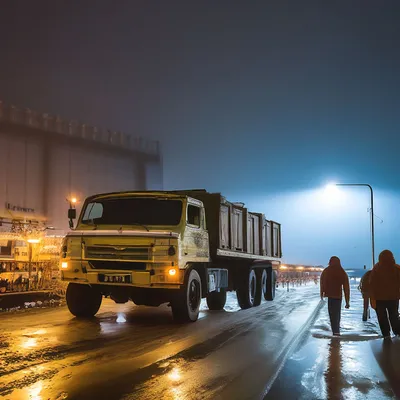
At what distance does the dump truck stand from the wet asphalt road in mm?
597

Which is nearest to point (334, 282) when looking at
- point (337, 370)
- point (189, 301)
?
point (189, 301)

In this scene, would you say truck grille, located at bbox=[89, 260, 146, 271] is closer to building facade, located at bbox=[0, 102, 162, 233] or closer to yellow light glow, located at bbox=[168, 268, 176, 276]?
yellow light glow, located at bbox=[168, 268, 176, 276]

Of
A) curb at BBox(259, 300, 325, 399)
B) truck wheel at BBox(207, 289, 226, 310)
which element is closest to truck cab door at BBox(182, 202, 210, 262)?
curb at BBox(259, 300, 325, 399)

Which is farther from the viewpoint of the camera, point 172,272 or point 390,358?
point 172,272

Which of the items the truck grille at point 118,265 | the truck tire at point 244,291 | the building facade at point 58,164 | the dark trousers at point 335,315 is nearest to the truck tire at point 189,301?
the truck grille at point 118,265

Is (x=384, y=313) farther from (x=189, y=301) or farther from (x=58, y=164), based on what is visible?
(x=58, y=164)

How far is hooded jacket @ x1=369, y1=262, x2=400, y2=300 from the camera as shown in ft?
31.8

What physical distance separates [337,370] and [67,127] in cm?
7301

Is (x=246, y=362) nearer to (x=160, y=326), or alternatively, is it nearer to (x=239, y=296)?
(x=160, y=326)

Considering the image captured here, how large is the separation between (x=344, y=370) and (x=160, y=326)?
544 cm

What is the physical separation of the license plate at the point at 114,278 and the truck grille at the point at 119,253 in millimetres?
388

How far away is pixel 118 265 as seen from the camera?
444 inches

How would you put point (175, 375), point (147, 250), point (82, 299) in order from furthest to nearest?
point (82, 299), point (147, 250), point (175, 375)

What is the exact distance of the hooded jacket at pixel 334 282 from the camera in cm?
1064
